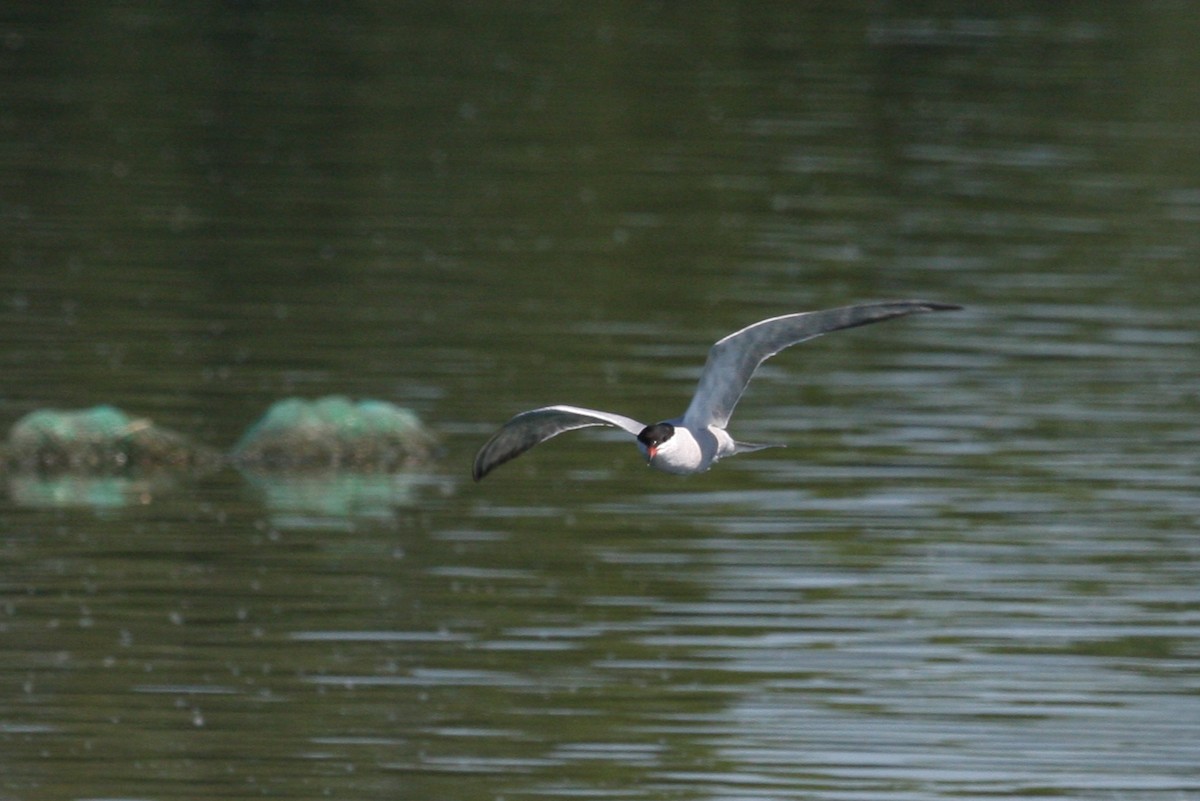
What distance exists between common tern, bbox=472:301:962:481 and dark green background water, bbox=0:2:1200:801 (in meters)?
4.04

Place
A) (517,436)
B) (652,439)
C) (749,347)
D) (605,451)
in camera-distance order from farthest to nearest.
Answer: (605,451) → (517,436) → (749,347) → (652,439)

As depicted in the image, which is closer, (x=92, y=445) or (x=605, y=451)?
(x=92, y=445)

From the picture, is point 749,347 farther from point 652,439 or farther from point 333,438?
point 333,438

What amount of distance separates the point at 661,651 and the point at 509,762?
2270 mm

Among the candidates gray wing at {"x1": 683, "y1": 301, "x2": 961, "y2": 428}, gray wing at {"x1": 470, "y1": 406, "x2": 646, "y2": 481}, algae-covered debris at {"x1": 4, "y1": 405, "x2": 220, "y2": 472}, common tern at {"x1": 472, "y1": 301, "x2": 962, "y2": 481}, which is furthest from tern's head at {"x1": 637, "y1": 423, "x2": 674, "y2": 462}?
algae-covered debris at {"x1": 4, "y1": 405, "x2": 220, "y2": 472}

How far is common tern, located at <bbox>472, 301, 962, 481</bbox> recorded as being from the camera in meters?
9.63

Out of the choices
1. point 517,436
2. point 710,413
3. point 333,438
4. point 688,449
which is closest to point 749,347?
point 710,413

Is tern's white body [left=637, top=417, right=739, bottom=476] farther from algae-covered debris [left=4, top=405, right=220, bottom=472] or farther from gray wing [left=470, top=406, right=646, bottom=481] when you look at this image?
algae-covered debris [left=4, top=405, right=220, bottom=472]

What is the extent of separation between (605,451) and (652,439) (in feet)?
42.5

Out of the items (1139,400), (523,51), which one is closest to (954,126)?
(523,51)

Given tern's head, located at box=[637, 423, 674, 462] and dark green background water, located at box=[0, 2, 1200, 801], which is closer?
tern's head, located at box=[637, 423, 674, 462]

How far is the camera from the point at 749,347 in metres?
10.2

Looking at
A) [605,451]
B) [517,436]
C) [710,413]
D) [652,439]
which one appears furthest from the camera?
[605,451]

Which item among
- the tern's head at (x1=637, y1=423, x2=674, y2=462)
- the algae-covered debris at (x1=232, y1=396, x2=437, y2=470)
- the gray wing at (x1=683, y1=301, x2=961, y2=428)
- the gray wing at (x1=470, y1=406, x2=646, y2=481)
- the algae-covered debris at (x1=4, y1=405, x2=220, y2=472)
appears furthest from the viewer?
the algae-covered debris at (x1=232, y1=396, x2=437, y2=470)
